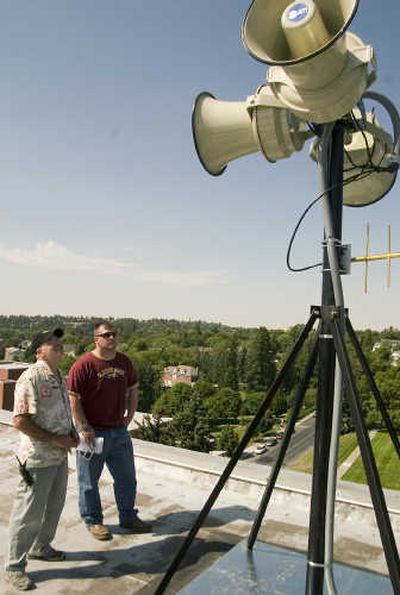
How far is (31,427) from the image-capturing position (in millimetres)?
3391

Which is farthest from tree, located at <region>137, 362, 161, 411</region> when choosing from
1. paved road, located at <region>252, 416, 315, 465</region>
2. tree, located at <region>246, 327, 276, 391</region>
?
tree, located at <region>246, 327, 276, 391</region>

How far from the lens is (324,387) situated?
3010 mm

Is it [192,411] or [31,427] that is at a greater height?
[31,427]

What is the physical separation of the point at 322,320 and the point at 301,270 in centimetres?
45

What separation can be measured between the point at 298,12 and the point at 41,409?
9.91 ft

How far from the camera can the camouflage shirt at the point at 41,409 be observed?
11.2 feet

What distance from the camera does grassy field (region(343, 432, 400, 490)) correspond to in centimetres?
3975

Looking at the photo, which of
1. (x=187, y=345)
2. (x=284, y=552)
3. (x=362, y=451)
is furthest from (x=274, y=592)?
(x=187, y=345)

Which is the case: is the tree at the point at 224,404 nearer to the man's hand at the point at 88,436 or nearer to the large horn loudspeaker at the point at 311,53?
the man's hand at the point at 88,436

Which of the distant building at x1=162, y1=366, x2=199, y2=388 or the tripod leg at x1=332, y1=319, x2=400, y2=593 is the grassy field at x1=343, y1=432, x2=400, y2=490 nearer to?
the tripod leg at x1=332, y1=319, x2=400, y2=593

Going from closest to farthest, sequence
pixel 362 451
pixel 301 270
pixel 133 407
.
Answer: pixel 362 451
pixel 301 270
pixel 133 407

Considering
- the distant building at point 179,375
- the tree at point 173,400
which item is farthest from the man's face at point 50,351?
the distant building at point 179,375

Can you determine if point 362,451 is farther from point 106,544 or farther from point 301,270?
point 106,544

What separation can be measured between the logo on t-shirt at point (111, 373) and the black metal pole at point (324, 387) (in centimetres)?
184
